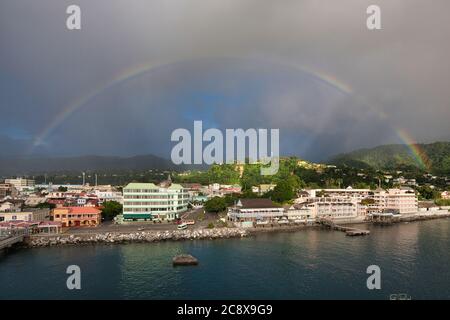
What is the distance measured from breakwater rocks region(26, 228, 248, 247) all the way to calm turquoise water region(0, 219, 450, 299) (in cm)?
96

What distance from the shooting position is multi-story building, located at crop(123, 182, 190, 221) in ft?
84.9

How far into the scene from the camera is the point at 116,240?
19766 millimetres

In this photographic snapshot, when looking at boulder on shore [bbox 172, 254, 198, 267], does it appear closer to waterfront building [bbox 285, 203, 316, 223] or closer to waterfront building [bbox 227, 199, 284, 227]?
waterfront building [bbox 227, 199, 284, 227]

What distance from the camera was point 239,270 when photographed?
14.4 meters

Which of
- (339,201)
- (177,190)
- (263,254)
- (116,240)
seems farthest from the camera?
(339,201)

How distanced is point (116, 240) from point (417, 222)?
2627 cm

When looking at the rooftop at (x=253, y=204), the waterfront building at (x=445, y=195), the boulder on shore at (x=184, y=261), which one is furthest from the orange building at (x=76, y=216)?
the waterfront building at (x=445, y=195)

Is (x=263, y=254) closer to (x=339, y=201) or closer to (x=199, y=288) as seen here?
(x=199, y=288)

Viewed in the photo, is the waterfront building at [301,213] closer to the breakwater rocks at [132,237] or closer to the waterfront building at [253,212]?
the waterfront building at [253,212]

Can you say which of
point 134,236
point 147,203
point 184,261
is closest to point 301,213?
point 147,203

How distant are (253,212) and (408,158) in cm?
9169

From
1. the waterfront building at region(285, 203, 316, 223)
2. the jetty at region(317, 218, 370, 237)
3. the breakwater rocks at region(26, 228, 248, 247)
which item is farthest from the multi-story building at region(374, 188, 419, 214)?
the breakwater rocks at region(26, 228, 248, 247)
